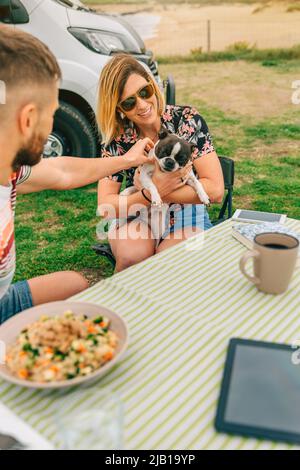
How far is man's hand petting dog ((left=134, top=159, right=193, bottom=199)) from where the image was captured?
9.70 ft

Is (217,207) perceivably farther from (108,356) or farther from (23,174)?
(108,356)

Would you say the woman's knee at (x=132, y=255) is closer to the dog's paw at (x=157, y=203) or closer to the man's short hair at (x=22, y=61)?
the dog's paw at (x=157, y=203)

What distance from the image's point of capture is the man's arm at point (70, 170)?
2258 mm

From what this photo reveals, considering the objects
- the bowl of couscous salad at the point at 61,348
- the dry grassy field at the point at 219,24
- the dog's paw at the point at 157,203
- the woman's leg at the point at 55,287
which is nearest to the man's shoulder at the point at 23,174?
the woman's leg at the point at 55,287

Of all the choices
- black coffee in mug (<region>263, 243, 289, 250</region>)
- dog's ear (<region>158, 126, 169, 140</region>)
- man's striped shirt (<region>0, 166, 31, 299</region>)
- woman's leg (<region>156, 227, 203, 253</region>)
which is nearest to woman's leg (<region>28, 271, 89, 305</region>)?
man's striped shirt (<region>0, 166, 31, 299</region>)

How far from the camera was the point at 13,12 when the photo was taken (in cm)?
535

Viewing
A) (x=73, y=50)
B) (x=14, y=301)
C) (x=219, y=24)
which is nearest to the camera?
(x=14, y=301)

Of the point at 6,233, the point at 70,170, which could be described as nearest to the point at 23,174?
the point at 70,170

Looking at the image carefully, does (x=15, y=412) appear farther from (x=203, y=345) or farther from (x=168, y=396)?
(x=203, y=345)

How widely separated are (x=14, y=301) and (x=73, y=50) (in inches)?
163

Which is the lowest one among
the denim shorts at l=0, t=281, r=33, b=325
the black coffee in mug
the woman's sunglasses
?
the denim shorts at l=0, t=281, r=33, b=325

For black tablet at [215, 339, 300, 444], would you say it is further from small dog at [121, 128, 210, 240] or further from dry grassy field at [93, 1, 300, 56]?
dry grassy field at [93, 1, 300, 56]

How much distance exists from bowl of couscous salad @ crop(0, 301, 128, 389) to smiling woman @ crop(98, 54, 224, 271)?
141 cm

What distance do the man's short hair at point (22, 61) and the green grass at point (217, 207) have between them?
2.78 m
